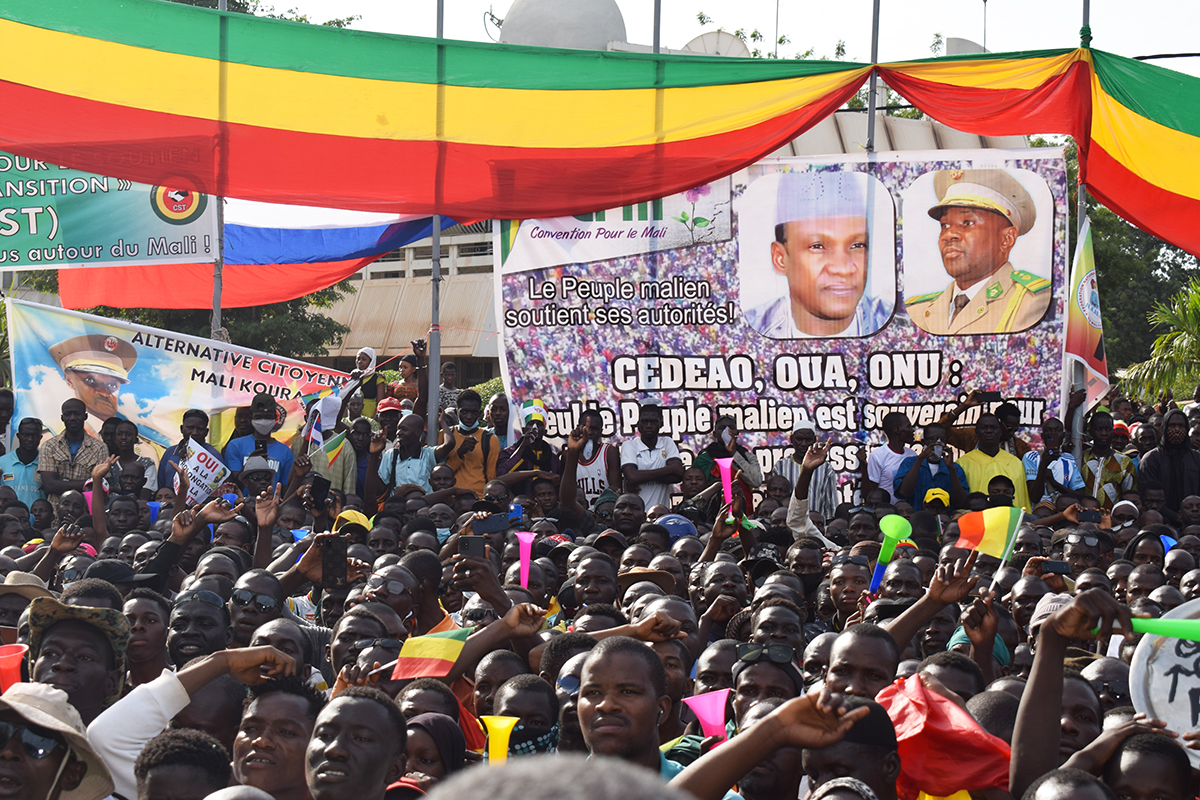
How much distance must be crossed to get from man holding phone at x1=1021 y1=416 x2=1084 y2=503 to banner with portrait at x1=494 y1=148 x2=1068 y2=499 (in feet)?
0.97

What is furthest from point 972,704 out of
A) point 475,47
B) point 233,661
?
point 475,47

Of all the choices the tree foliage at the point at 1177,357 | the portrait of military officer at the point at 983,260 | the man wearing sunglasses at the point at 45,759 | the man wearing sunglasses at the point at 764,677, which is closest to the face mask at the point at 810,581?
the man wearing sunglasses at the point at 764,677

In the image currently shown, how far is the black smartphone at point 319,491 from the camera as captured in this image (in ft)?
27.8

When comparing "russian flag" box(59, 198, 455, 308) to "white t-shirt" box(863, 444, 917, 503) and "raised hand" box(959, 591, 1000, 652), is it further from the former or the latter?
"raised hand" box(959, 591, 1000, 652)

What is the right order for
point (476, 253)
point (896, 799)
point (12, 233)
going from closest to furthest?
1. point (896, 799)
2. point (12, 233)
3. point (476, 253)

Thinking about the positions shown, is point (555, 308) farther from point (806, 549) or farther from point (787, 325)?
point (806, 549)

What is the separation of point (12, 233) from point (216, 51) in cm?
255

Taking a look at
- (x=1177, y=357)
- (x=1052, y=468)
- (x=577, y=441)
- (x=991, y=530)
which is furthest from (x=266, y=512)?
(x=1177, y=357)

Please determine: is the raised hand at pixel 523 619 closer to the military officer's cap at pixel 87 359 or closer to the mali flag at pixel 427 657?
the mali flag at pixel 427 657

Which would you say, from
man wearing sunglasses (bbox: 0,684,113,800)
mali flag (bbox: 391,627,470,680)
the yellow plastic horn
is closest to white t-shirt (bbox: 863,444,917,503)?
mali flag (bbox: 391,627,470,680)

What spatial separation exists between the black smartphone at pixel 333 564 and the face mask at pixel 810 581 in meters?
2.47

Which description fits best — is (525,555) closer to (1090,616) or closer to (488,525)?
(488,525)

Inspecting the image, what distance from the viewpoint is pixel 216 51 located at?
9602mm

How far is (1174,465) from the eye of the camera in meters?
9.45
